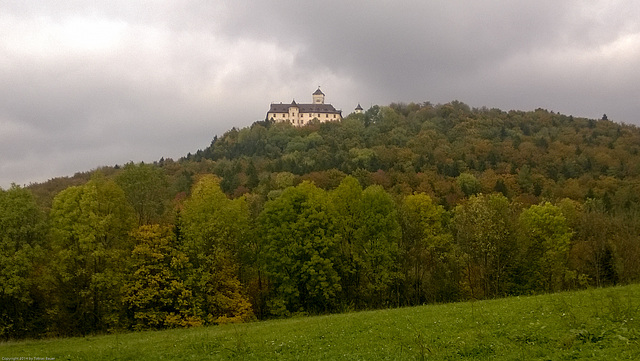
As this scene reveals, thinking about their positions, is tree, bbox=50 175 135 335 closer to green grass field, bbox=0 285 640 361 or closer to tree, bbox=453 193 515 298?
green grass field, bbox=0 285 640 361

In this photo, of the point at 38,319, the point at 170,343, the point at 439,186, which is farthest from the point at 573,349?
the point at 439,186

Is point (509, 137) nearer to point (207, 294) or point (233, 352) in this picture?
point (207, 294)

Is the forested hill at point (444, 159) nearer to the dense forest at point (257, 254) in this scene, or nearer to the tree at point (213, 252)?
the dense forest at point (257, 254)

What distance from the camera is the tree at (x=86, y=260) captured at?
41.5 metres

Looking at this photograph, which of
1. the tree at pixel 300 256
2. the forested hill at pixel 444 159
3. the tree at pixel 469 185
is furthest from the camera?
the forested hill at pixel 444 159

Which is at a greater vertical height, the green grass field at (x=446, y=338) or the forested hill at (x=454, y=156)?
the forested hill at (x=454, y=156)

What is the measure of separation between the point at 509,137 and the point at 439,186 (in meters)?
72.1

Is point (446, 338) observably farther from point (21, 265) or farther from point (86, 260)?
point (21, 265)

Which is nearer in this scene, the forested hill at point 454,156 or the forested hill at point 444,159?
the forested hill at point 444,159

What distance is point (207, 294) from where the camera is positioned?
149 ft

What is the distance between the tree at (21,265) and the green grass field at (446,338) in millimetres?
12951

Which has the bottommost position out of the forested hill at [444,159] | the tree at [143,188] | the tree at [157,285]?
the tree at [157,285]

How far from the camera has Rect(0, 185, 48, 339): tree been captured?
40.7 meters

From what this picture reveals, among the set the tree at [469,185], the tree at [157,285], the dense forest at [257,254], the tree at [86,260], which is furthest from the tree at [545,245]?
the tree at [469,185]
